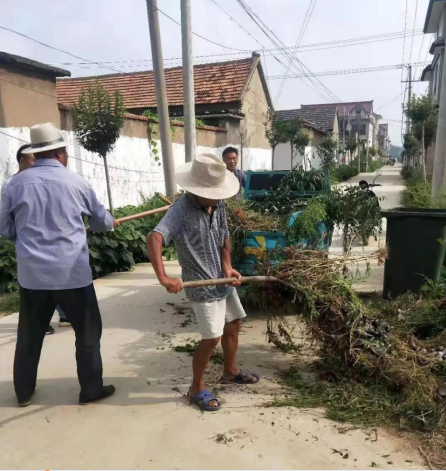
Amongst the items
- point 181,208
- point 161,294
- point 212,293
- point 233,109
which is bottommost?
point 161,294

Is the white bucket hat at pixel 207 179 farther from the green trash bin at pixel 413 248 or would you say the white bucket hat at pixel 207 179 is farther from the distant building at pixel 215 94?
the distant building at pixel 215 94

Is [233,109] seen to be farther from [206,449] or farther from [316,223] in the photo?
[206,449]

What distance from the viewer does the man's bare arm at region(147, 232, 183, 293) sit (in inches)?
104

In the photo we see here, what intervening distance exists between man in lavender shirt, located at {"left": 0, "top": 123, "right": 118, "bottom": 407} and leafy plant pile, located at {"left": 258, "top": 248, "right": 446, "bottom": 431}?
1.35 m

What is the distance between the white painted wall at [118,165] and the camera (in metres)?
7.34

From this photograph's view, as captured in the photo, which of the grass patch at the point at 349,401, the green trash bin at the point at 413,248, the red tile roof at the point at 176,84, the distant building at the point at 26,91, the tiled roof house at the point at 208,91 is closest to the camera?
the grass patch at the point at 349,401

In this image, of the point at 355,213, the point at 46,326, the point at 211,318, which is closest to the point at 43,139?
the point at 46,326

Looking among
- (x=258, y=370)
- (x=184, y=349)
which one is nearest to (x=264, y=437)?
(x=258, y=370)

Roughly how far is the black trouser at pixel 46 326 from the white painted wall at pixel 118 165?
Answer: 4.97 meters

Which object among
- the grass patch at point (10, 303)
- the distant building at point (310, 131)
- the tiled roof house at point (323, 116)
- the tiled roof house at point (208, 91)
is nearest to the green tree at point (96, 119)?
the grass patch at point (10, 303)

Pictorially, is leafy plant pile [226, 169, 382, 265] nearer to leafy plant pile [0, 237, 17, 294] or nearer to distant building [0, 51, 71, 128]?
leafy plant pile [0, 237, 17, 294]

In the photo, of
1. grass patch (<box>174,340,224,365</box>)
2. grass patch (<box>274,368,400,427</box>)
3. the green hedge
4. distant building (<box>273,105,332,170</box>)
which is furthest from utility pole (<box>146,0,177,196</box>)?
distant building (<box>273,105,332,170</box>)

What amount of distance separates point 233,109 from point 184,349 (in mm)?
14233

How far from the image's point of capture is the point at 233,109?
55.5 feet
